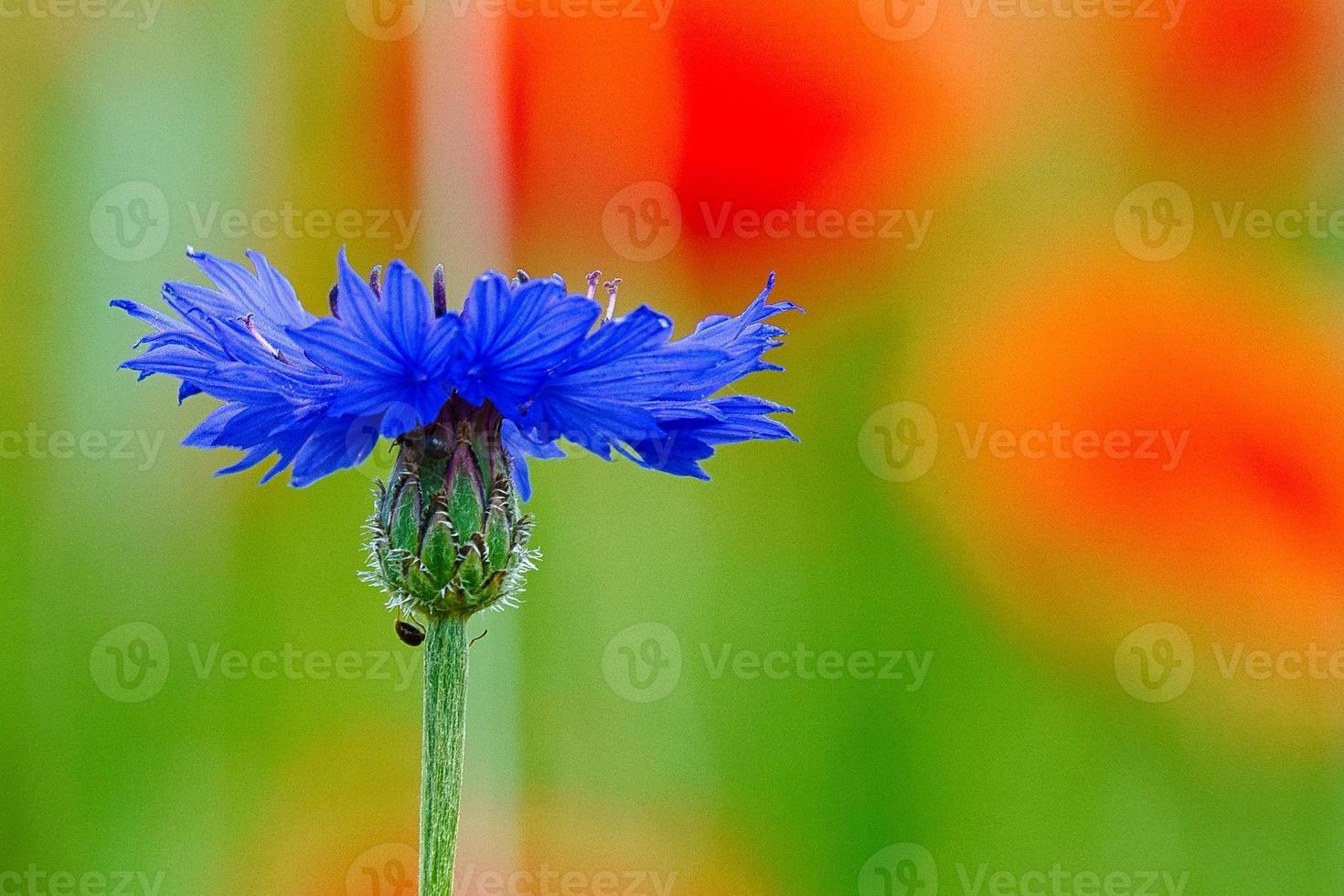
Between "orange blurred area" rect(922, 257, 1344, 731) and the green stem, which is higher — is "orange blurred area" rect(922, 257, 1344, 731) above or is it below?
above

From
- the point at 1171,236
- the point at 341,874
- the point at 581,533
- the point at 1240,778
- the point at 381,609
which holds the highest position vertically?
the point at 1171,236

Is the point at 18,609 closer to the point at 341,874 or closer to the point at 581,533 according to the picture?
the point at 341,874

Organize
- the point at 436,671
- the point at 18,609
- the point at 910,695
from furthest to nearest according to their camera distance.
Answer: the point at 910,695, the point at 18,609, the point at 436,671

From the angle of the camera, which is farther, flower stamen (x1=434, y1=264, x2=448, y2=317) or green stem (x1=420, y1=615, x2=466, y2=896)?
flower stamen (x1=434, y1=264, x2=448, y2=317)

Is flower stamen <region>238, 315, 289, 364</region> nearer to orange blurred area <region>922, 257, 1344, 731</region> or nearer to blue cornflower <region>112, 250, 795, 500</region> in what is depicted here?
blue cornflower <region>112, 250, 795, 500</region>

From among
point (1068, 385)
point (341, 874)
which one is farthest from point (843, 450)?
point (341, 874)

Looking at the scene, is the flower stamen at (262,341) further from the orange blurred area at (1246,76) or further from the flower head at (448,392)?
the orange blurred area at (1246,76)

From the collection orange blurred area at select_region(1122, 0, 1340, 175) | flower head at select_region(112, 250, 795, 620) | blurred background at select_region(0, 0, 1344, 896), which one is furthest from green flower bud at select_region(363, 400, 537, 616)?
orange blurred area at select_region(1122, 0, 1340, 175)
